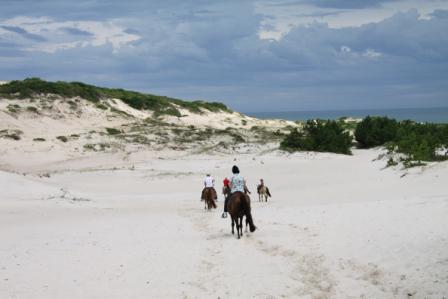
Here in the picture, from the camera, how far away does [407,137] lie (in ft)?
123

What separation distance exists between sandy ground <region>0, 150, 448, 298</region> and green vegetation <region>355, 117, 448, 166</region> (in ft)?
11.9

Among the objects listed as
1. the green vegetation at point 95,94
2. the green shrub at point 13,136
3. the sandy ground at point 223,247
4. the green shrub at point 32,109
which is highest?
the green vegetation at point 95,94

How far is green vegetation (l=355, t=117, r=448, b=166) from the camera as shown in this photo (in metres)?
30.4

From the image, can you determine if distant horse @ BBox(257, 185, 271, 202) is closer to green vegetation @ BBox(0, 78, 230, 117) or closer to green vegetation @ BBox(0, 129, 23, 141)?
green vegetation @ BBox(0, 129, 23, 141)

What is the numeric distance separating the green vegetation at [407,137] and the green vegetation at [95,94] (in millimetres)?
26248

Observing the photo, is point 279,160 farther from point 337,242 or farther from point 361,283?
point 361,283

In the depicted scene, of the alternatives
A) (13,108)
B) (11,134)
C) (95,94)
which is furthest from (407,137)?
(95,94)

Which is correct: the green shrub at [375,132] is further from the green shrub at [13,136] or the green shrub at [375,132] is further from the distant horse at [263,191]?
the green shrub at [13,136]

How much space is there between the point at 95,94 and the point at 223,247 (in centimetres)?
5523

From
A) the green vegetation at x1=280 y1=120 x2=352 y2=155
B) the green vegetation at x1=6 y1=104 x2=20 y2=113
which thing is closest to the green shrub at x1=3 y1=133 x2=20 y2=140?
the green vegetation at x1=6 y1=104 x2=20 y2=113

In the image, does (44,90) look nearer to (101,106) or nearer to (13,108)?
(101,106)

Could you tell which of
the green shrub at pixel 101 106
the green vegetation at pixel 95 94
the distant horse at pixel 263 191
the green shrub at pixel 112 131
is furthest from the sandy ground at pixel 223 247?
the green shrub at pixel 101 106

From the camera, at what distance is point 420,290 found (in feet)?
29.5

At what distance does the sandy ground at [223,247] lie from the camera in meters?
9.92
